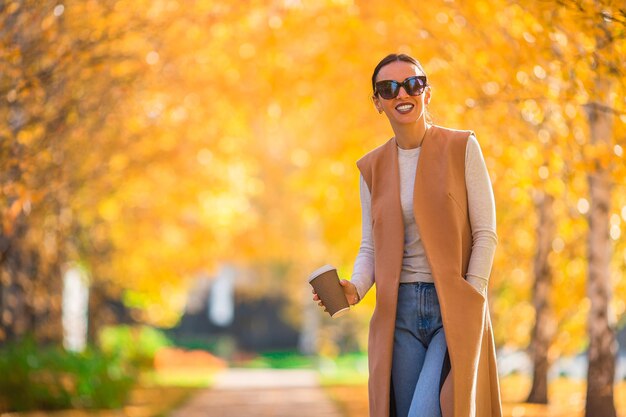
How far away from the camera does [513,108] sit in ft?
35.7

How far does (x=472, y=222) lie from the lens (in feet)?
14.5

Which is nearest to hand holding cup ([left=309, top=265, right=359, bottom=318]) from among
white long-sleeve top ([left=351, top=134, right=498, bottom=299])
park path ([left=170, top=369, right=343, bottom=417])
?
white long-sleeve top ([left=351, top=134, right=498, bottom=299])

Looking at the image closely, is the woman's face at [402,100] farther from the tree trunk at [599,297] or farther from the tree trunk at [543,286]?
the tree trunk at [543,286]

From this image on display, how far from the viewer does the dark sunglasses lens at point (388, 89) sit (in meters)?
4.52

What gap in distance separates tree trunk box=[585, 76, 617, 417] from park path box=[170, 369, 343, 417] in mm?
4376

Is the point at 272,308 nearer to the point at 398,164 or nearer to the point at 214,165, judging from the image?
the point at 214,165

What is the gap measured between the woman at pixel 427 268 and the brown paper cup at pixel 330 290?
7 centimetres

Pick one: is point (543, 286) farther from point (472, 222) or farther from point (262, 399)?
point (472, 222)

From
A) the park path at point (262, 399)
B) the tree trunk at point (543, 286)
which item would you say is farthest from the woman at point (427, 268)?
the park path at point (262, 399)

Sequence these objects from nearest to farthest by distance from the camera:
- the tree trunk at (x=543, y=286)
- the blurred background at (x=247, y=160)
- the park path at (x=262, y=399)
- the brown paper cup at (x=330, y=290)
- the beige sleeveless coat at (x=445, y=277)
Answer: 1. the beige sleeveless coat at (x=445, y=277)
2. the brown paper cup at (x=330, y=290)
3. the blurred background at (x=247, y=160)
4. the tree trunk at (x=543, y=286)
5. the park path at (x=262, y=399)

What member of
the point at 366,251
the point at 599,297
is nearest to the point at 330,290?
the point at 366,251

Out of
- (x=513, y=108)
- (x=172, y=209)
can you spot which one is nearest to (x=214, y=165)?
(x=172, y=209)

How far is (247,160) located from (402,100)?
54.4 feet

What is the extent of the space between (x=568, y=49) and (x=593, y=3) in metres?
2.77
